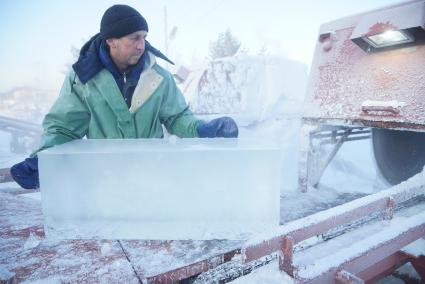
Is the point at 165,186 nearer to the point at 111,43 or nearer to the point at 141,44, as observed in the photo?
the point at 141,44

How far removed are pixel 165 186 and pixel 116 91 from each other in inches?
37.1

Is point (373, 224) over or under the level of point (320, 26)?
under

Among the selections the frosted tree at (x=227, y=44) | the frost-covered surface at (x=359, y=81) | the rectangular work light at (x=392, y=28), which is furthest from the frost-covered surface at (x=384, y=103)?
the frosted tree at (x=227, y=44)

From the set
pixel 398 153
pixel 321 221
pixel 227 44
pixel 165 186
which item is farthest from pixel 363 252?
pixel 227 44

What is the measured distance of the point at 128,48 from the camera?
6.66ft

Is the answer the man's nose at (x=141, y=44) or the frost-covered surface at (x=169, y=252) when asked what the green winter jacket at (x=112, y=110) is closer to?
the man's nose at (x=141, y=44)

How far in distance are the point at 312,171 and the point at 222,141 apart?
83.1 inches

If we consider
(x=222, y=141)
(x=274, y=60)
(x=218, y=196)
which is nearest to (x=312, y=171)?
(x=222, y=141)

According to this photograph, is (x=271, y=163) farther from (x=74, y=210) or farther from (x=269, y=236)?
(x=74, y=210)

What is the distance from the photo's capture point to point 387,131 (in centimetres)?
400

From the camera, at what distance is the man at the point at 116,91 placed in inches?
73.1

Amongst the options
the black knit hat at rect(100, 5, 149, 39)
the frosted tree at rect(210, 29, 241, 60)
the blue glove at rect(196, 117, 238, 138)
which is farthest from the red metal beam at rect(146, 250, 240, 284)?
the frosted tree at rect(210, 29, 241, 60)

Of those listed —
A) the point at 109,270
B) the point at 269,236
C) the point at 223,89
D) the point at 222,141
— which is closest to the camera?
the point at 269,236

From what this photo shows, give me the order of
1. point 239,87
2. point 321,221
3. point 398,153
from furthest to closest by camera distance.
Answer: point 239,87, point 398,153, point 321,221
